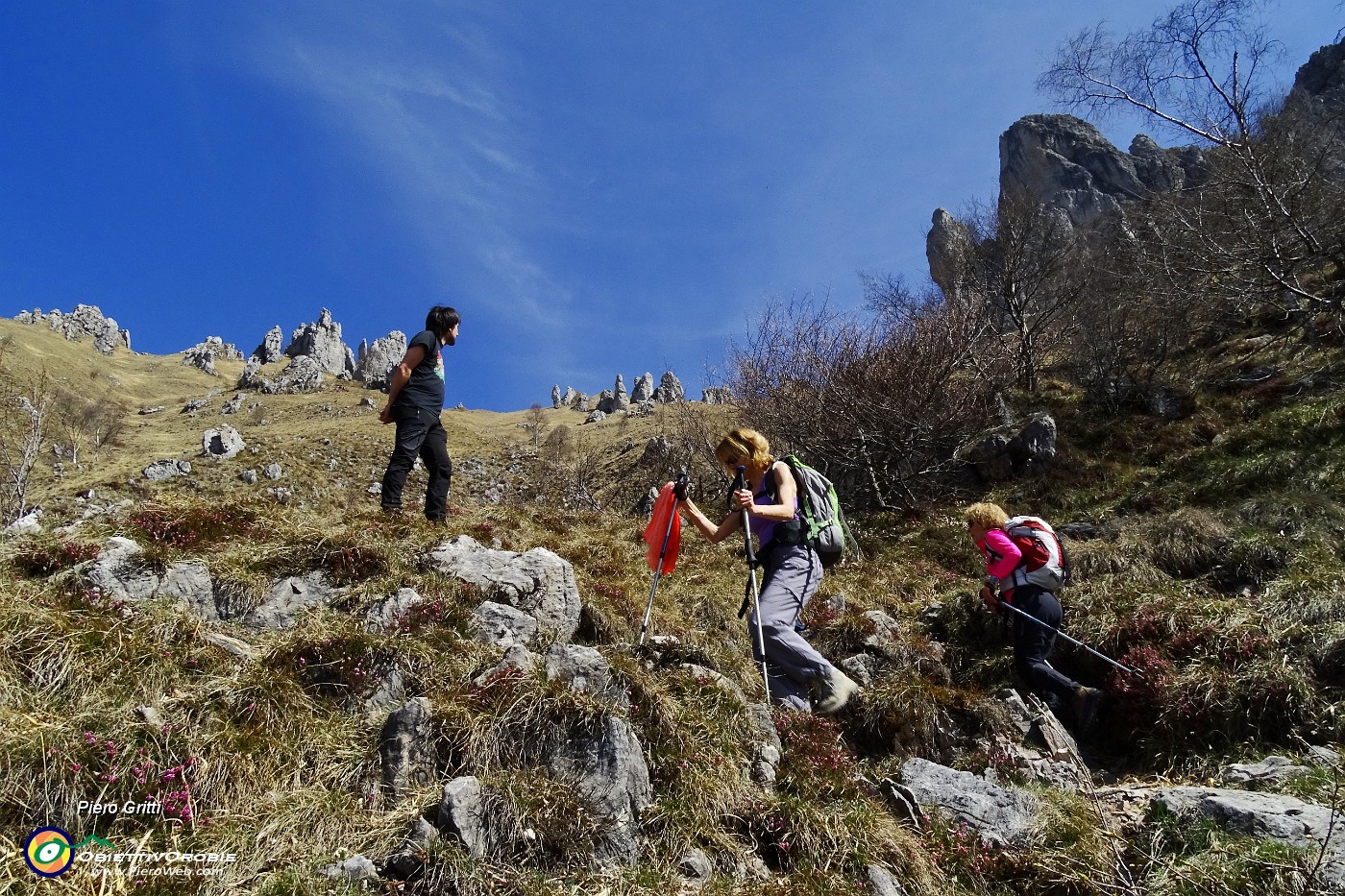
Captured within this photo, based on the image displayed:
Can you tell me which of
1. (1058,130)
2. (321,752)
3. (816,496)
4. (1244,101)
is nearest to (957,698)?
(816,496)

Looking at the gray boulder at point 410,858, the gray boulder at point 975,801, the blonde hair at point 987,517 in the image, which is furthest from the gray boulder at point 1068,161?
the gray boulder at point 410,858

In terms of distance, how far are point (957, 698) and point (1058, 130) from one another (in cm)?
8691

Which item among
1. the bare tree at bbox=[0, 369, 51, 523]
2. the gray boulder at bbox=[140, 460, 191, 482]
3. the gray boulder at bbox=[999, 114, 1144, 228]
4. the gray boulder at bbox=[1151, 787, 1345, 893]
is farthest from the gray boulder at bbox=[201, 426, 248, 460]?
the gray boulder at bbox=[999, 114, 1144, 228]

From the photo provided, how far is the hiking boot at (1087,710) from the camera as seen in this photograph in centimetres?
555

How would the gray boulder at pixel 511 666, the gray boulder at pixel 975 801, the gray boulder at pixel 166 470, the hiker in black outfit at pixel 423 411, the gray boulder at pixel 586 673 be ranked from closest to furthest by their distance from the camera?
the gray boulder at pixel 975 801
the gray boulder at pixel 511 666
the gray boulder at pixel 586 673
the hiker in black outfit at pixel 423 411
the gray boulder at pixel 166 470

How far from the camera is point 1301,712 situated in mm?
4859

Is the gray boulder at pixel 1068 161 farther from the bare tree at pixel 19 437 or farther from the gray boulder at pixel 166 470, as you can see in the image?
the bare tree at pixel 19 437

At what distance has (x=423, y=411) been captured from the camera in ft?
22.5

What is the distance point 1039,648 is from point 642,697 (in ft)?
13.4

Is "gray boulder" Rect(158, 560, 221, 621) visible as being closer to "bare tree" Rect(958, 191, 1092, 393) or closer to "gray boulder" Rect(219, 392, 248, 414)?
"bare tree" Rect(958, 191, 1092, 393)

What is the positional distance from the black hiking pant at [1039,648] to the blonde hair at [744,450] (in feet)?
9.48

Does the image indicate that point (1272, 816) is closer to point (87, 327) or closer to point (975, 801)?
point (975, 801)

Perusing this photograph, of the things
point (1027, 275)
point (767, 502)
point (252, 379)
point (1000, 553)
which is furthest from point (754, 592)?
point (252, 379)

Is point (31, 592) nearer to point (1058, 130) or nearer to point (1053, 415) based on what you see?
point (1053, 415)
